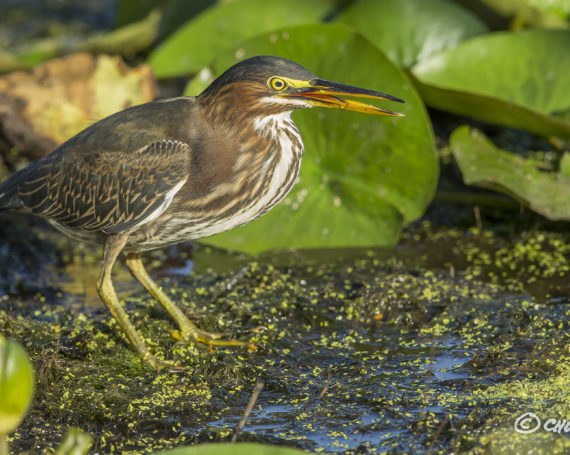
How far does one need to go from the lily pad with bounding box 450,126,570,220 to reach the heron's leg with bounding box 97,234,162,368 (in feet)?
8.22

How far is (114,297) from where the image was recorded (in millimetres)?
4824

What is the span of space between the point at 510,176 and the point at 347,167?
1.17 meters

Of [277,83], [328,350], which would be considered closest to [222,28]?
[277,83]

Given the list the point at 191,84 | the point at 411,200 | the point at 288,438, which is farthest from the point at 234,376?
the point at 191,84

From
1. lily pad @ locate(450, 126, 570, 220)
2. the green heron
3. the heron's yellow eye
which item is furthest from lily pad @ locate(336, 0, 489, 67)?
the heron's yellow eye

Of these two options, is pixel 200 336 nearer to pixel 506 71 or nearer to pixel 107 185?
pixel 107 185

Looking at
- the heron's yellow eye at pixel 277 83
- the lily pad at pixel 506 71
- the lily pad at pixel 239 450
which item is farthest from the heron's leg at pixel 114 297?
the lily pad at pixel 506 71

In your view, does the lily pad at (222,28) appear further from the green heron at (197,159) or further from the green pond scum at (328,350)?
the green heron at (197,159)

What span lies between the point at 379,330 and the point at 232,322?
930 mm

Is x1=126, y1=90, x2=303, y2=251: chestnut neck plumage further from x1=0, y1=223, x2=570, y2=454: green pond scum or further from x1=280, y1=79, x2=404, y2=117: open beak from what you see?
x1=0, y1=223, x2=570, y2=454: green pond scum

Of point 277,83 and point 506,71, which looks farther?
point 506,71

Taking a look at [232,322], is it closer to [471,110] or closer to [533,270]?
[533,270]

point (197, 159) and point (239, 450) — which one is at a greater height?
point (197, 159)

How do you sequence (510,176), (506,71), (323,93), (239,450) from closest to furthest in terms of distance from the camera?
(239,450) < (323,93) < (510,176) < (506,71)
